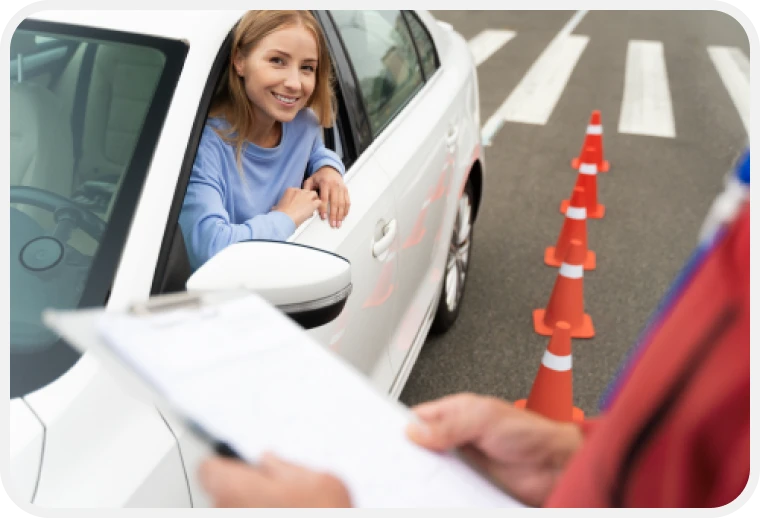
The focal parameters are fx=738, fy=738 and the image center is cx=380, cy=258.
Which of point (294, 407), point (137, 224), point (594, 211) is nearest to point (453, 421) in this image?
point (294, 407)

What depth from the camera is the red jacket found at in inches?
23.4

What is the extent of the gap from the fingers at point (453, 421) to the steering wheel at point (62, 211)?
0.86m

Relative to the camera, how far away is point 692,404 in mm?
612

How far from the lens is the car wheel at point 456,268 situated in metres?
3.35

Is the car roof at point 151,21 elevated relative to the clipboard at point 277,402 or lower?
elevated

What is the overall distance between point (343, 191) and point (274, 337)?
1112mm

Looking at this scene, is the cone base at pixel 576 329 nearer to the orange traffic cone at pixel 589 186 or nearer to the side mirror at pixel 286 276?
the orange traffic cone at pixel 589 186

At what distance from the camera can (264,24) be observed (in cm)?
190

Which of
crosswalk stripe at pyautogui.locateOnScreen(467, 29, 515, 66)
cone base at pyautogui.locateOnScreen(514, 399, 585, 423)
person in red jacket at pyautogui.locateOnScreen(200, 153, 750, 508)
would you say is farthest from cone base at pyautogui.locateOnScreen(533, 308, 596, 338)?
crosswalk stripe at pyautogui.locateOnScreen(467, 29, 515, 66)

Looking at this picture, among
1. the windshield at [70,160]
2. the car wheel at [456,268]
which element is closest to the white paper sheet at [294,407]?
the windshield at [70,160]

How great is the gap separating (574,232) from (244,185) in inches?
101

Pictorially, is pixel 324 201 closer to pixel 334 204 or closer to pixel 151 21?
pixel 334 204

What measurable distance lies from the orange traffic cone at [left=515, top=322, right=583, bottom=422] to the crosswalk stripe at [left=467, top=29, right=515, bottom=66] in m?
7.52

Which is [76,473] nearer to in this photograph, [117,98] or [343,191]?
[117,98]
